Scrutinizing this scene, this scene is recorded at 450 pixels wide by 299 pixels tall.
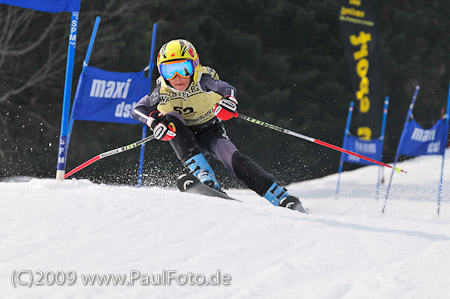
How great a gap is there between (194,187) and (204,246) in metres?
1.70

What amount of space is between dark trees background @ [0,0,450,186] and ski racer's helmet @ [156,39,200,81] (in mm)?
5125

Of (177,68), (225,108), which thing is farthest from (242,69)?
(225,108)

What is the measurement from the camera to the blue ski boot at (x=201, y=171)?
468cm

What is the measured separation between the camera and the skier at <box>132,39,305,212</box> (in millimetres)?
4582

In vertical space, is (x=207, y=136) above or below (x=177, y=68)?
below

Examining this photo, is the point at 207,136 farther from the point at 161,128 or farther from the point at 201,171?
the point at 161,128

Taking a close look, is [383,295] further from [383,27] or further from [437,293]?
[383,27]

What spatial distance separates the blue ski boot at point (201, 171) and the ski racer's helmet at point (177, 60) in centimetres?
66

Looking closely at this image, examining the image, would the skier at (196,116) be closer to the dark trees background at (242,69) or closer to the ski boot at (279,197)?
the ski boot at (279,197)

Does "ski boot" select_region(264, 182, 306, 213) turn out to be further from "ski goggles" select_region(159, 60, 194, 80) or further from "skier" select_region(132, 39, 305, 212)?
"ski goggles" select_region(159, 60, 194, 80)

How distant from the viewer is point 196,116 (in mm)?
4855

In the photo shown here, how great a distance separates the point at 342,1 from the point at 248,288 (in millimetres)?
10033

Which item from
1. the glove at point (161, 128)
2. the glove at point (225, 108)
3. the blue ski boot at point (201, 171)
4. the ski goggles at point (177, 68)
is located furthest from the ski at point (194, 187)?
the ski goggles at point (177, 68)

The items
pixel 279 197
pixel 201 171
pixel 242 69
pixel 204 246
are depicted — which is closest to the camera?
pixel 204 246
